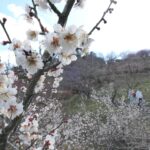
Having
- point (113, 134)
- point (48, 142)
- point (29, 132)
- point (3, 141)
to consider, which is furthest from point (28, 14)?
point (113, 134)

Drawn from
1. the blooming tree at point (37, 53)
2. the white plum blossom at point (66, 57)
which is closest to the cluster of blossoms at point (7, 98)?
the blooming tree at point (37, 53)

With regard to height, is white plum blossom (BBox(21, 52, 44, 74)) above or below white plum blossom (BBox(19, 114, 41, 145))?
below

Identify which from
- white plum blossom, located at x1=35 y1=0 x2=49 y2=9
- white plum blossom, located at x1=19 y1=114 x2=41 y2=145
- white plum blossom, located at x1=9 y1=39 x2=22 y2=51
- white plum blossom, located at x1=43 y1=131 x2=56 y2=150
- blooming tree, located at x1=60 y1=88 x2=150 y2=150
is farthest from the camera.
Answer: blooming tree, located at x1=60 y1=88 x2=150 y2=150

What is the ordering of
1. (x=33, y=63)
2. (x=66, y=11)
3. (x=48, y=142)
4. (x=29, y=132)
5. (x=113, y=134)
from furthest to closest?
(x=113, y=134), (x=29, y=132), (x=48, y=142), (x=33, y=63), (x=66, y=11)

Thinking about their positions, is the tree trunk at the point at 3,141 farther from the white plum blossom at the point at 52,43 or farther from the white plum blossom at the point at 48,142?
the white plum blossom at the point at 48,142

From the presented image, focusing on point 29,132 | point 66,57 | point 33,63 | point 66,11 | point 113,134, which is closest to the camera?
point 66,11

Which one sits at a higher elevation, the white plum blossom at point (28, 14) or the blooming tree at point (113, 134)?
the blooming tree at point (113, 134)

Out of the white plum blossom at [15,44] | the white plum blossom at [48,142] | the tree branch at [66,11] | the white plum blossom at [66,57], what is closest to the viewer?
the tree branch at [66,11]

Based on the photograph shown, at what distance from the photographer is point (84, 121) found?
17.5 m

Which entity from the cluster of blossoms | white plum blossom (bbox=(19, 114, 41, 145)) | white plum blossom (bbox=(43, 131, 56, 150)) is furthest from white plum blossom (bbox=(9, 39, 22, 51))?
white plum blossom (bbox=(19, 114, 41, 145))

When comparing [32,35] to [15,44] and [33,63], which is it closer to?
[15,44]

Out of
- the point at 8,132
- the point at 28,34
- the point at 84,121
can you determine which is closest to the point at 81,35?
the point at 28,34

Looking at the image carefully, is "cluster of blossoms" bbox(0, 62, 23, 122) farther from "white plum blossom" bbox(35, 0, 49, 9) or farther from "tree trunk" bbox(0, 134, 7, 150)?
"white plum blossom" bbox(35, 0, 49, 9)

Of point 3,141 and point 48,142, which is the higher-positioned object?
point 48,142
